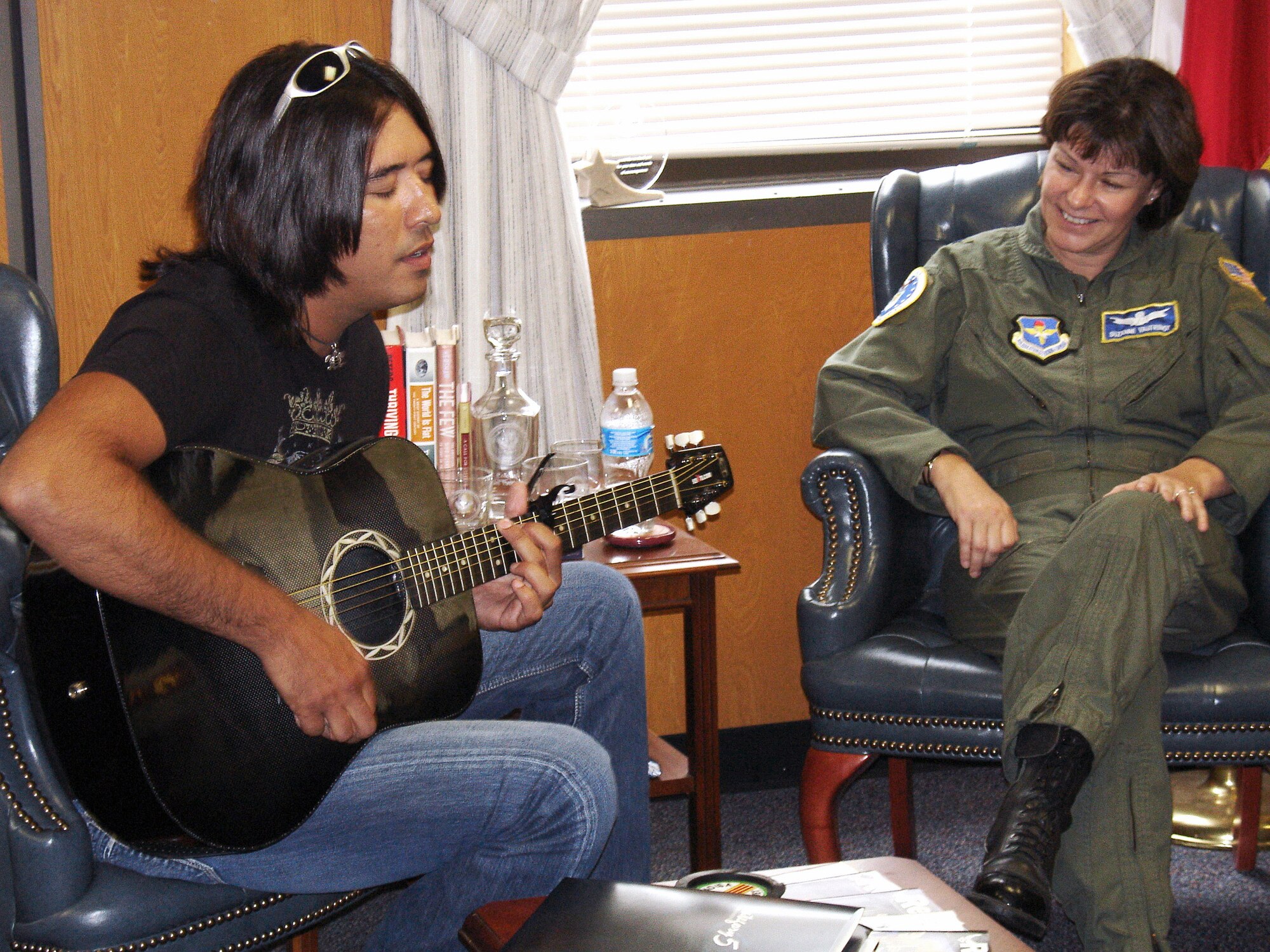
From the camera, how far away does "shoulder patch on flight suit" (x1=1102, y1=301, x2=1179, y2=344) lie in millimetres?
1969

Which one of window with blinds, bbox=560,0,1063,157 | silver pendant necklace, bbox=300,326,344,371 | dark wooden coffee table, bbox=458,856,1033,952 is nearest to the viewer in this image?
dark wooden coffee table, bbox=458,856,1033,952

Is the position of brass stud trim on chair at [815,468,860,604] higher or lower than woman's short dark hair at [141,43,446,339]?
lower

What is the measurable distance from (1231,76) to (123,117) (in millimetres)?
2125

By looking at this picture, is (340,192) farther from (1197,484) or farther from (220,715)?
(1197,484)

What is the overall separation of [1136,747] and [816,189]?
4.63 feet

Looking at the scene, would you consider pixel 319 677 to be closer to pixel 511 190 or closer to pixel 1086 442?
pixel 511 190

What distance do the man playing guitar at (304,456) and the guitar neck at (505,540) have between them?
26mm

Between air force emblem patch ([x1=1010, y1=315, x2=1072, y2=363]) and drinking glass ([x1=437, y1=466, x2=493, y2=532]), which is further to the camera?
air force emblem patch ([x1=1010, y1=315, x2=1072, y2=363])

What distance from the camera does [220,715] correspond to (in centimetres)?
120

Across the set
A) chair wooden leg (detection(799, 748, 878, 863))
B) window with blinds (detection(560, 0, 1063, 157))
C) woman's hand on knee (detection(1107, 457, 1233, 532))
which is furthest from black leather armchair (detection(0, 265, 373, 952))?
window with blinds (detection(560, 0, 1063, 157))

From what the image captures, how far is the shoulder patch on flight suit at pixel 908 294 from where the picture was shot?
200cm

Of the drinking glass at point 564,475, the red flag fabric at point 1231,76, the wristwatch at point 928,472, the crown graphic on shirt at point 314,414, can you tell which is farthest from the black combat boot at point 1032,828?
the red flag fabric at point 1231,76

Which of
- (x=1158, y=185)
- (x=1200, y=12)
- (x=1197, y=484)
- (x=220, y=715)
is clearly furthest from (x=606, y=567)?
(x=1200, y=12)

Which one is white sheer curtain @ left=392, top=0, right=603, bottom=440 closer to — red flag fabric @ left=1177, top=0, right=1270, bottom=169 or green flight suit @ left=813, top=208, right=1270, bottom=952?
green flight suit @ left=813, top=208, right=1270, bottom=952
